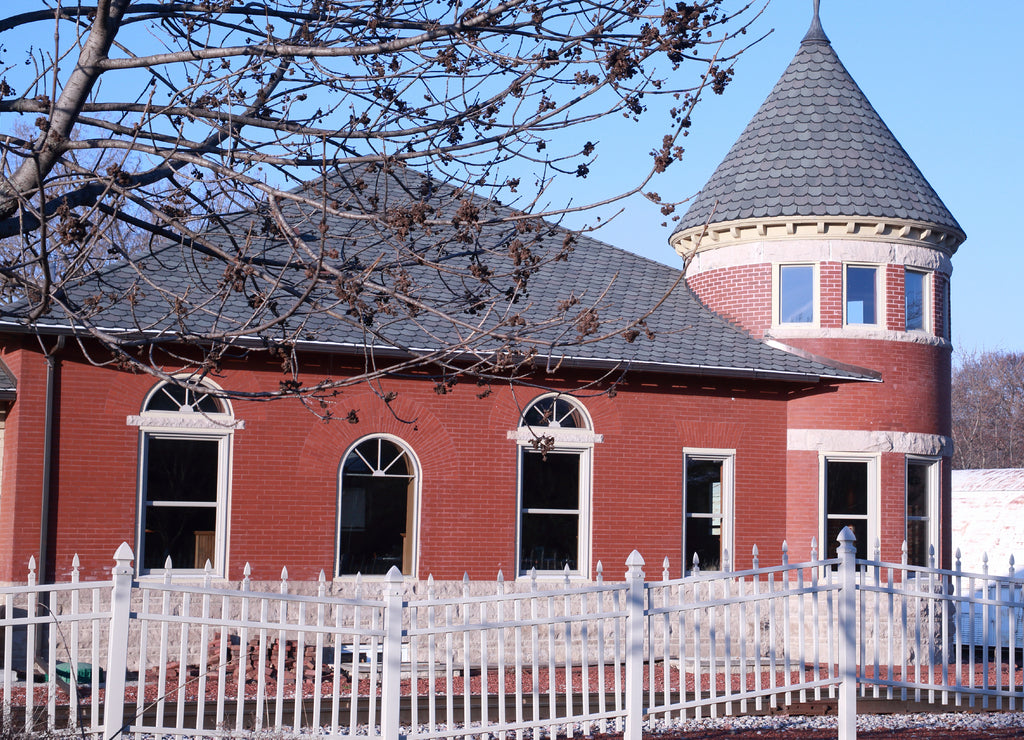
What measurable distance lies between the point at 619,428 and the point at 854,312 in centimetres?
404

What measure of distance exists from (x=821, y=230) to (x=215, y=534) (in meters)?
9.37

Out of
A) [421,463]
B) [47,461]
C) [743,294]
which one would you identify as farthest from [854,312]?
[47,461]

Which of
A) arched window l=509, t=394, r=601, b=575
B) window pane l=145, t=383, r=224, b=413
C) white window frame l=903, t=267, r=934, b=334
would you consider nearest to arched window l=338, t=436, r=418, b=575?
arched window l=509, t=394, r=601, b=575

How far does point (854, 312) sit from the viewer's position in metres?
16.8

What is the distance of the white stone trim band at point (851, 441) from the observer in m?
16.4

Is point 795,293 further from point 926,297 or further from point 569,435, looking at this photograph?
point 569,435

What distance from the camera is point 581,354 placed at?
14.4 metres

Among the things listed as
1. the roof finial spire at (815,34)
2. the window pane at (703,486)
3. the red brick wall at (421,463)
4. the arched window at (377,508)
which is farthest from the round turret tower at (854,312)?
the arched window at (377,508)

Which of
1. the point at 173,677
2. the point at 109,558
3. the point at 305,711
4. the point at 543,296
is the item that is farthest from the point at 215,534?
the point at 543,296

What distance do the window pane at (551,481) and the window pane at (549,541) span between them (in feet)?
0.57

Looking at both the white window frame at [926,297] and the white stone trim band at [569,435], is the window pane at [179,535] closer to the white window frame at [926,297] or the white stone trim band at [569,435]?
the white stone trim band at [569,435]

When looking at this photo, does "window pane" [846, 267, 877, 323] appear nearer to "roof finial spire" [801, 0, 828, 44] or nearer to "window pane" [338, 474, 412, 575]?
"roof finial spire" [801, 0, 828, 44]

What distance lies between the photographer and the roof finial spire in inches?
761

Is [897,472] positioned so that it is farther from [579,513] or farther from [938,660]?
[579,513]
